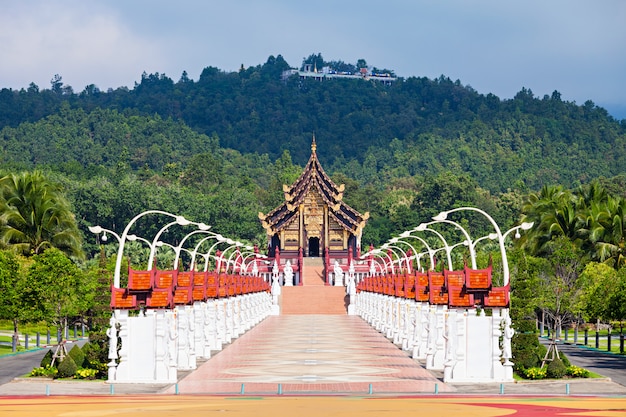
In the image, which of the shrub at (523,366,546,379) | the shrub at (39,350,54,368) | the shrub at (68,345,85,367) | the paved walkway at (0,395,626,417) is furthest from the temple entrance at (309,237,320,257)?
the paved walkway at (0,395,626,417)

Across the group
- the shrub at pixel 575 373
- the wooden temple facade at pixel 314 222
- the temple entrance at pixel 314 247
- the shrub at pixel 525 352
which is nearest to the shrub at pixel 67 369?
the shrub at pixel 525 352

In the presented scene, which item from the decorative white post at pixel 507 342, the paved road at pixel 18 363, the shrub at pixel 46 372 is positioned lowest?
the paved road at pixel 18 363

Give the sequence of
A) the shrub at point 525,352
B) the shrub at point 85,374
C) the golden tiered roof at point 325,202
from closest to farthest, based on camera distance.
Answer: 1. the shrub at point 85,374
2. the shrub at point 525,352
3. the golden tiered roof at point 325,202

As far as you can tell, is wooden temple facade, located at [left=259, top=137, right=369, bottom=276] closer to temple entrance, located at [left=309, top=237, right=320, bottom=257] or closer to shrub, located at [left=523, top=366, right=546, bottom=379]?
temple entrance, located at [left=309, top=237, right=320, bottom=257]

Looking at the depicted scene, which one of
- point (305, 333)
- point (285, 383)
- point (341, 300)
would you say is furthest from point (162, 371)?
point (341, 300)

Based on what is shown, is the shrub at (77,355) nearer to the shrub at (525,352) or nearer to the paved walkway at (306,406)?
the paved walkway at (306,406)

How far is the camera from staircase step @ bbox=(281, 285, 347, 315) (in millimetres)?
115062

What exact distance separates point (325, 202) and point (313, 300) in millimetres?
30566

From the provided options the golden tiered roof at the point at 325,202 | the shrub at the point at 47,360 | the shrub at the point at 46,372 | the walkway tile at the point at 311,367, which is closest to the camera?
the walkway tile at the point at 311,367

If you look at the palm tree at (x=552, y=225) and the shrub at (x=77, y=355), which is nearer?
the shrub at (x=77, y=355)

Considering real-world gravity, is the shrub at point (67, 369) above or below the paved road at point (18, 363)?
above

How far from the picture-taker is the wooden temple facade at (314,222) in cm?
14438

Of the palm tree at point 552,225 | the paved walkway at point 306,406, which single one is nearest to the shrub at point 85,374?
the paved walkway at point 306,406

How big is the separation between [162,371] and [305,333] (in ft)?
116
